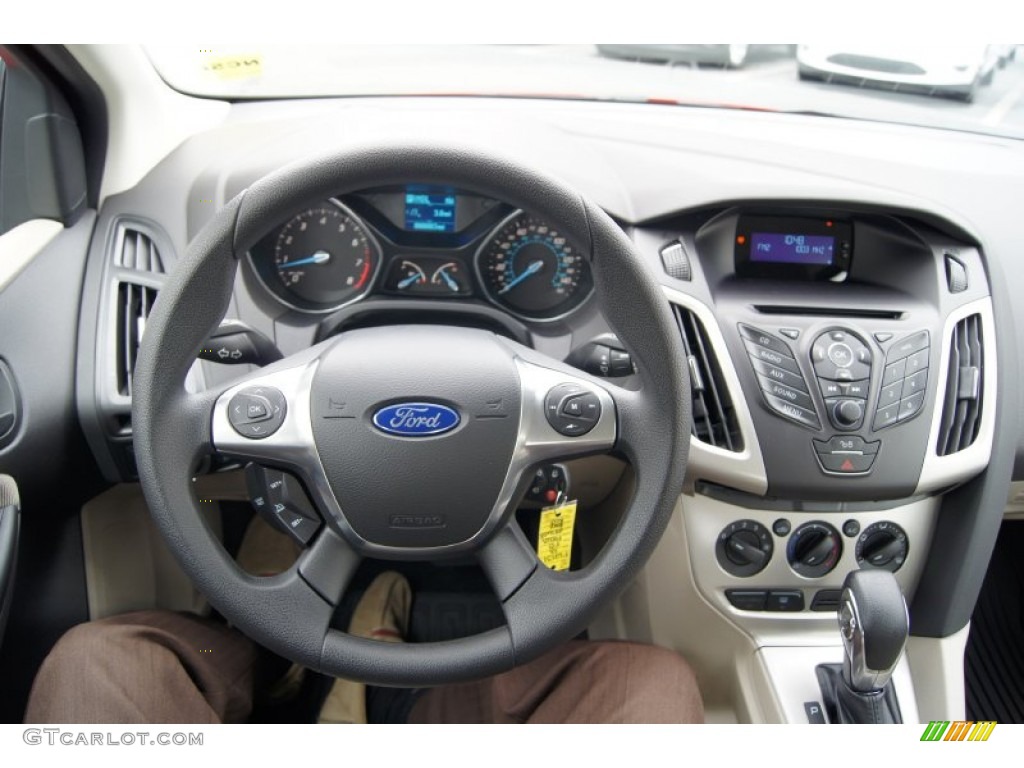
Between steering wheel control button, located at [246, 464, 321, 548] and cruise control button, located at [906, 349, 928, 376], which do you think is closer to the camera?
steering wheel control button, located at [246, 464, 321, 548]

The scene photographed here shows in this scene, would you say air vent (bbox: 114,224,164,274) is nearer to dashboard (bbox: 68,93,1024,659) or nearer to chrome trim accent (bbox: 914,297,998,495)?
dashboard (bbox: 68,93,1024,659)

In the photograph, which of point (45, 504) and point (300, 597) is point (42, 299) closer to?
point (45, 504)

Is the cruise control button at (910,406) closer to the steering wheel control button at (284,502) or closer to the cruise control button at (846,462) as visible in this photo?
the cruise control button at (846,462)

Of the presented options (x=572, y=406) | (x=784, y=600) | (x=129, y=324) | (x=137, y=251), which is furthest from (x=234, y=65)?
(x=784, y=600)

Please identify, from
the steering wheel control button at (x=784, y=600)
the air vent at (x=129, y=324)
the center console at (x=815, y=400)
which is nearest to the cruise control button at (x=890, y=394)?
the center console at (x=815, y=400)

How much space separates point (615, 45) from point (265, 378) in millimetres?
1030

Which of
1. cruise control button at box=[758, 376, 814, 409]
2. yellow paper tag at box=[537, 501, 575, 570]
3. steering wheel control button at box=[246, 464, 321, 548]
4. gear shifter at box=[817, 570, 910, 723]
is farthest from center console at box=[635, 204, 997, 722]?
steering wheel control button at box=[246, 464, 321, 548]

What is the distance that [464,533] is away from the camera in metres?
0.88

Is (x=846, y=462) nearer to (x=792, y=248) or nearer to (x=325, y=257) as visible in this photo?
(x=792, y=248)

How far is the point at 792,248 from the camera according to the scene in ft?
4.16

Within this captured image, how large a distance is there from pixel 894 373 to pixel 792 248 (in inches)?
10.5

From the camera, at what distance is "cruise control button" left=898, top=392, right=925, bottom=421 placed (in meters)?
1.13

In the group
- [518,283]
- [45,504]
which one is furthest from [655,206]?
[45,504]

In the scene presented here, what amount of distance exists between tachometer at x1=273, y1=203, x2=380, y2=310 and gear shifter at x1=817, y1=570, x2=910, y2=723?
2.83 feet
